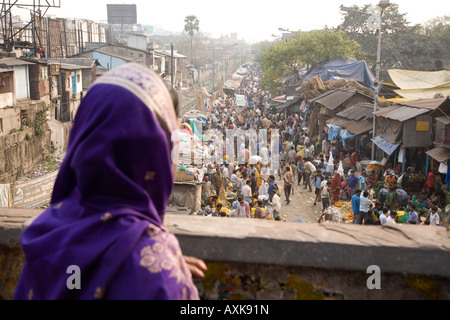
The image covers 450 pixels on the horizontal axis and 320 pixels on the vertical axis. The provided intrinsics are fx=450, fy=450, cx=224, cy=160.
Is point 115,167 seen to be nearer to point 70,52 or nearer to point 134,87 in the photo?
point 134,87

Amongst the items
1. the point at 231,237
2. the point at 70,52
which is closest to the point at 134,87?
the point at 231,237

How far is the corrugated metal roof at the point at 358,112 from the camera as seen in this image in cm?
1638

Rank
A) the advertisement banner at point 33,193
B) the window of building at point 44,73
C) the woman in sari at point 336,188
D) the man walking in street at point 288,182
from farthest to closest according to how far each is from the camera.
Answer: the window of building at point 44,73
the man walking in street at point 288,182
the woman in sari at point 336,188
the advertisement banner at point 33,193

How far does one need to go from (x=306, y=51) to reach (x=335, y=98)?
1023cm

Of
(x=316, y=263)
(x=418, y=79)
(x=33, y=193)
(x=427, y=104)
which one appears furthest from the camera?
(x=418, y=79)

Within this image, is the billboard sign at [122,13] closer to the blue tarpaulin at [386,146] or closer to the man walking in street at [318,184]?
the blue tarpaulin at [386,146]

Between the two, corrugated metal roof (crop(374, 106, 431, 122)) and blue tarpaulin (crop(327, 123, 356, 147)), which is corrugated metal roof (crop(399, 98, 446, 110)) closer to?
corrugated metal roof (crop(374, 106, 431, 122))

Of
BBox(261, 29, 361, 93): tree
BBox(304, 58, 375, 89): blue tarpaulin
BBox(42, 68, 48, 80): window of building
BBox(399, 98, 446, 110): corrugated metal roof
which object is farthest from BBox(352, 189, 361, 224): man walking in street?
BBox(261, 29, 361, 93): tree

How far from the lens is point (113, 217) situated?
1.17m

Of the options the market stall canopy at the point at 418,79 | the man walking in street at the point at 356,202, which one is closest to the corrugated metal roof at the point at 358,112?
the market stall canopy at the point at 418,79

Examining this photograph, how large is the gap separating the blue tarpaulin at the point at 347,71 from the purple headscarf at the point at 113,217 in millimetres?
22589

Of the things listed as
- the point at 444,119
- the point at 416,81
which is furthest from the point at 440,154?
the point at 416,81

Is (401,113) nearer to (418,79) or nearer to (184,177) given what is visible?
(184,177)

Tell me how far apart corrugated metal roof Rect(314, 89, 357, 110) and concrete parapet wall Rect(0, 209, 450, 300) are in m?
17.2
